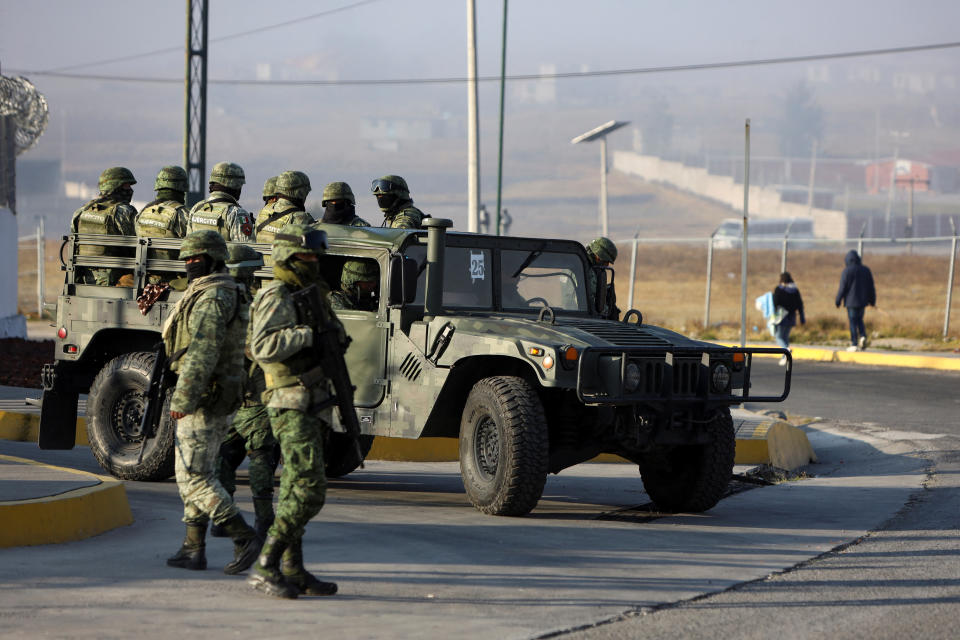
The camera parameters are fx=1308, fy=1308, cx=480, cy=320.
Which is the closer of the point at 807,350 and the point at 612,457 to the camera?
the point at 612,457

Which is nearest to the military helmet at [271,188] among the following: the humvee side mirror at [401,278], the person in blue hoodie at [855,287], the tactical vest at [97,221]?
the tactical vest at [97,221]

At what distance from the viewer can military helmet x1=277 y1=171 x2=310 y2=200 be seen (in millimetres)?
9938

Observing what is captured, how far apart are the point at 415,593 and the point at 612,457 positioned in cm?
601

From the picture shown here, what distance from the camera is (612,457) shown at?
11875 millimetres

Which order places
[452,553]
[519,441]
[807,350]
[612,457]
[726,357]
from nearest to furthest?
[452,553]
[519,441]
[726,357]
[612,457]
[807,350]

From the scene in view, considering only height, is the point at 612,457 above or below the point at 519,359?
below

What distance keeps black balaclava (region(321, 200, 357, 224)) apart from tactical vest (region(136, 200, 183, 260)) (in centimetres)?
135

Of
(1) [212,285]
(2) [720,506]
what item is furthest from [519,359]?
(1) [212,285]

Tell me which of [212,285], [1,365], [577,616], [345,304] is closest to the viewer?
[577,616]

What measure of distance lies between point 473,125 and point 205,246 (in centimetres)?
2008

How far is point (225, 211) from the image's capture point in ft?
33.0

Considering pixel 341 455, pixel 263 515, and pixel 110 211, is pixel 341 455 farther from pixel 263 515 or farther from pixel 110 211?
pixel 263 515

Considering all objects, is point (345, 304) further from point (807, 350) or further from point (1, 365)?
point (807, 350)

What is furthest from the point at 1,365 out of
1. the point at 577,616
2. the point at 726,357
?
the point at 577,616
